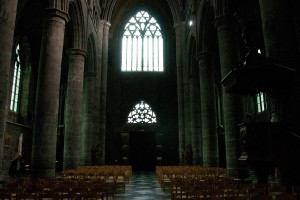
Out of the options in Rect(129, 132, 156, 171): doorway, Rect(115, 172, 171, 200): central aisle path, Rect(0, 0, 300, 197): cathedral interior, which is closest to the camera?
Rect(0, 0, 300, 197): cathedral interior

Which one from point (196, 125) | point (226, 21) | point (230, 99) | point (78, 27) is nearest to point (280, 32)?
point (230, 99)

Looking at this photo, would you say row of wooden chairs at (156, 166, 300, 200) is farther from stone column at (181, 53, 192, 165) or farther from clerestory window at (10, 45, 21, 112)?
clerestory window at (10, 45, 21, 112)

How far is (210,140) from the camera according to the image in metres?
16.7

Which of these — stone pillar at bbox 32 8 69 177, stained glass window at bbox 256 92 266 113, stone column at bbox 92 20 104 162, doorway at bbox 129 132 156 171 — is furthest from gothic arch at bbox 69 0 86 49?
stained glass window at bbox 256 92 266 113

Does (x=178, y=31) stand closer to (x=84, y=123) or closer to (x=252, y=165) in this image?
(x=84, y=123)

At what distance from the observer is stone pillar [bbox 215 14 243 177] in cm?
1152

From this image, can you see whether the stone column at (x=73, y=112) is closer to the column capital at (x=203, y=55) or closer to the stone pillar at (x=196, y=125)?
the column capital at (x=203, y=55)

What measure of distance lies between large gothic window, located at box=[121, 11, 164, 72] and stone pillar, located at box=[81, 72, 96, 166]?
23.9 ft

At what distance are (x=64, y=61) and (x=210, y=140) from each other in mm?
16804

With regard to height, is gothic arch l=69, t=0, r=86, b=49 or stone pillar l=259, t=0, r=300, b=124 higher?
gothic arch l=69, t=0, r=86, b=49

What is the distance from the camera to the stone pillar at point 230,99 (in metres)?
11.5

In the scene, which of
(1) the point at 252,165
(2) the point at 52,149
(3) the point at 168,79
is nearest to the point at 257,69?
(1) the point at 252,165

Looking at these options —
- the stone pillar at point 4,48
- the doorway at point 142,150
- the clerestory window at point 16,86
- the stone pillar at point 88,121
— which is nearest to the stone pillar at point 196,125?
the doorway at point 142,150

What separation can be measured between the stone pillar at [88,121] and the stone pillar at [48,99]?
29.4 ft
